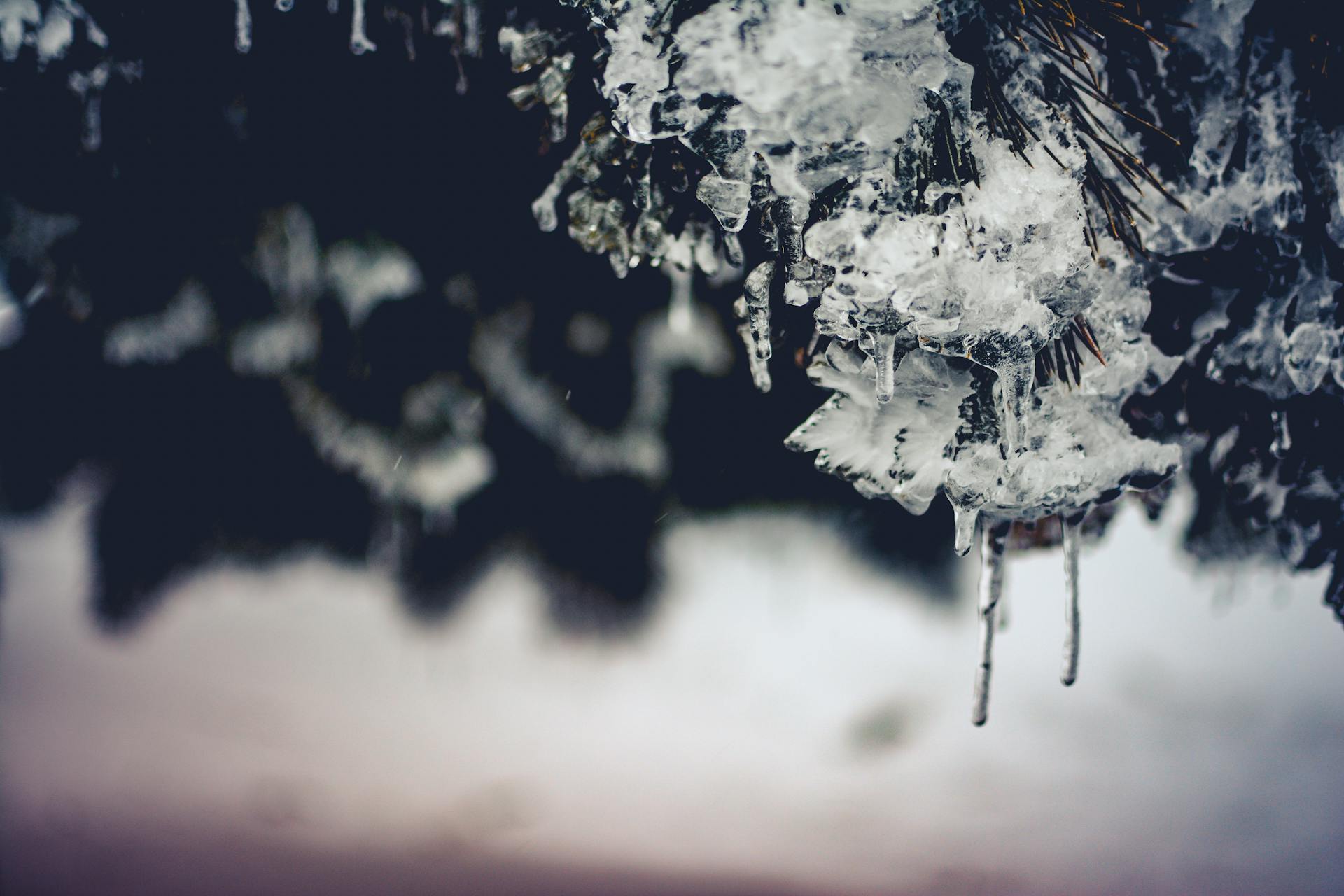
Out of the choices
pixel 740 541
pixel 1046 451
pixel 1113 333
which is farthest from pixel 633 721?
pixel 1113 333

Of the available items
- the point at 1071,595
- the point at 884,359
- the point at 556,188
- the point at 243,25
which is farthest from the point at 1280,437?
the point at 243,25

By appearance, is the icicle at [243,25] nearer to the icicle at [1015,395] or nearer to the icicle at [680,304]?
the icicle at [680,304]

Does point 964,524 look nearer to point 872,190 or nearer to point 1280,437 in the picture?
point 872,190

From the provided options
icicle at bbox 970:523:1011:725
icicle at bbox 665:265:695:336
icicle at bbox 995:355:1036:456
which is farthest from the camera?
icicle at bbox 665:265:695:336

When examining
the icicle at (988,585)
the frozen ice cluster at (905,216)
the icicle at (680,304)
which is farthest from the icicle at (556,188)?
the icicle at (988,585)

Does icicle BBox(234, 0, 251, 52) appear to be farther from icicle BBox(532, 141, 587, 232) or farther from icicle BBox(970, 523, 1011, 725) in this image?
icicle BBox(970, 523, 1011, 725)

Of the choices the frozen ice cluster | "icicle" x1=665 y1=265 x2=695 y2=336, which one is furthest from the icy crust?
"icicle" x1=665 y1=265 x2=695 y2=336
